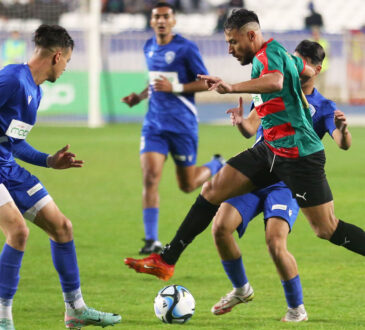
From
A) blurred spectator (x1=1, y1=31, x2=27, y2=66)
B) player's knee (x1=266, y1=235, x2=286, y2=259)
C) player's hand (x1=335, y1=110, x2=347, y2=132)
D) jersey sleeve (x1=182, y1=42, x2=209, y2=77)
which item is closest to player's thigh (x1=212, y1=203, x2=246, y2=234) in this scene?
player's knee (x1=266, y1=235, x2=286, y2=259)

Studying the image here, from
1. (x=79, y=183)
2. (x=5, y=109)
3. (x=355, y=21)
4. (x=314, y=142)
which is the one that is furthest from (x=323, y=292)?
(x=355, y=21)

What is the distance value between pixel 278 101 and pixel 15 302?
7.99 feet

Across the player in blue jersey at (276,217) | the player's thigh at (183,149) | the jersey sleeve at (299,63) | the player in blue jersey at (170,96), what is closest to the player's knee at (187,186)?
the player in blue jersey at (170,96)

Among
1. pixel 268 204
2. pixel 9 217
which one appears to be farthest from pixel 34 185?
pixel 268 204

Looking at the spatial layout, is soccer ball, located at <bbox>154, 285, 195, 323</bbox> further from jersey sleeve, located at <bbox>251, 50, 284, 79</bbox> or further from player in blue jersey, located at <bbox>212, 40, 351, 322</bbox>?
jersey sleeve, located at <bbox>251, 50, 284, 79</bbox>

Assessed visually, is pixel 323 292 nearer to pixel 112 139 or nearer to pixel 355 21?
pixel 112 139

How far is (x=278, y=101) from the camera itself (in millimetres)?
5586

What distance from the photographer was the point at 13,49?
2281 cm

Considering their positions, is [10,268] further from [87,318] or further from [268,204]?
[268,204]

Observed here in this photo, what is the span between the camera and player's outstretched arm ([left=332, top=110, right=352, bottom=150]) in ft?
18.8

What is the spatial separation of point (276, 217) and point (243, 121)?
681 millimetres

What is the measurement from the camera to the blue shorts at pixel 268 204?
6.05 m

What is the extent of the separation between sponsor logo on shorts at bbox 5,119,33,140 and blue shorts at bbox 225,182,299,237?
1.47 metres

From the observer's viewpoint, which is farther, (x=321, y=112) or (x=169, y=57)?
(x=169, y=57)
